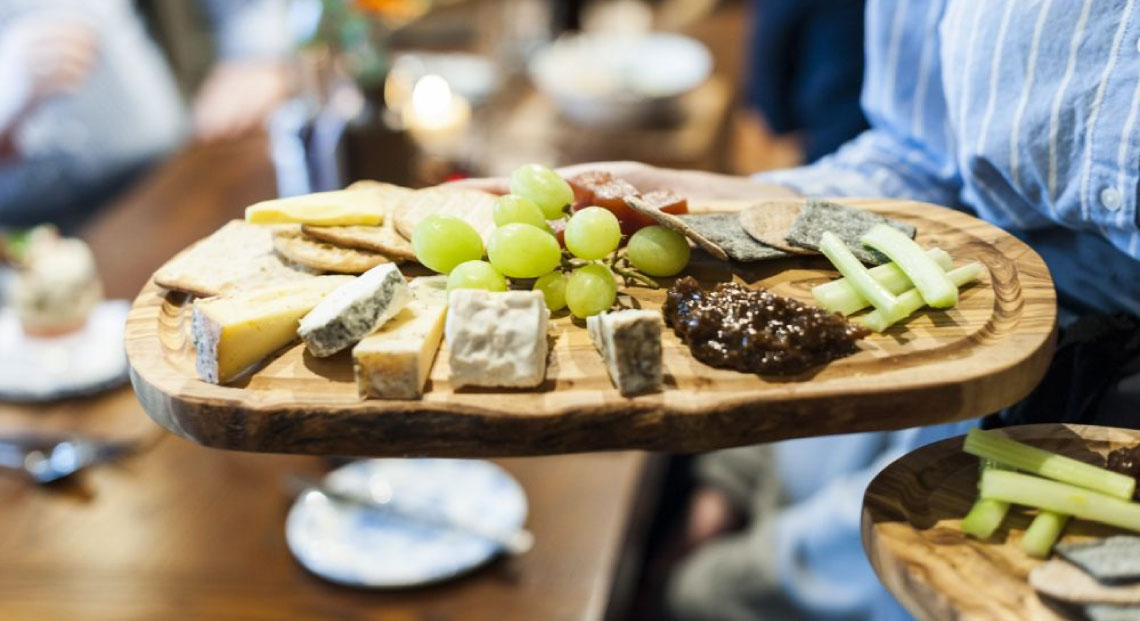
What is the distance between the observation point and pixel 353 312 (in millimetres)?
1023

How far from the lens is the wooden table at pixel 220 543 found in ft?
5.25

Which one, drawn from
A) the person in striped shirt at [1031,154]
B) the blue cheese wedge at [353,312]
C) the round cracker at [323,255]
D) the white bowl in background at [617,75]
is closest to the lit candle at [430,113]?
the white bowl in background at [617,75]

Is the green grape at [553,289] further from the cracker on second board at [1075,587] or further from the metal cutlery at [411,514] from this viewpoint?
the metal cutlery at [411,514]

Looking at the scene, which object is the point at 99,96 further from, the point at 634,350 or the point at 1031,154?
the point at 1031,154

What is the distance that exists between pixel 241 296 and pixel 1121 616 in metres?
0.90

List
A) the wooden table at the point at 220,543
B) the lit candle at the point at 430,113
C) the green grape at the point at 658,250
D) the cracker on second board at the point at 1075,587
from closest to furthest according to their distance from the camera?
the cracker on second board at the point at 1075,587, the green grape at the point at 658,250, the wooden table at the point at 220,543, the lit candle at the point at 430,113

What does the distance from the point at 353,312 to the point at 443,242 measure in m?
0.16

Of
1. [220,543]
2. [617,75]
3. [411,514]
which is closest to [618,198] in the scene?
[411,514]

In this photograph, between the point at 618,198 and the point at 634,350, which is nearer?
the point at 634,350

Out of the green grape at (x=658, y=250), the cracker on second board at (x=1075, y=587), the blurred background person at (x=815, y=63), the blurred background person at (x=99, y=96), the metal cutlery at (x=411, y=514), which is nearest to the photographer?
the cracker on second board at (x=1075, y=587)

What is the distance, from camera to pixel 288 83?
3814 mm

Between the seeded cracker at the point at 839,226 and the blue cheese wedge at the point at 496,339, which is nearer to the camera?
the blue cheese wedge at the point at 496,339

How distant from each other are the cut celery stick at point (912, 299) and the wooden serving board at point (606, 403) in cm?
2

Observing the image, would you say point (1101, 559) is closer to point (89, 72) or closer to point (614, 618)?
point (614, 618)
